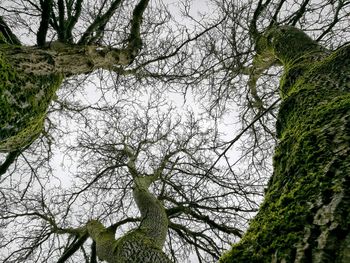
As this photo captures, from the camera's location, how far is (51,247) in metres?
6.19

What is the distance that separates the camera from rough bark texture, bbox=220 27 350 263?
727mm

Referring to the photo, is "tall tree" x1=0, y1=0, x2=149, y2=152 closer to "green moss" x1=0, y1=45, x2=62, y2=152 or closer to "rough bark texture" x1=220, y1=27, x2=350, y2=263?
"green moss" x1=0, y1=45, x2=62, y2=152

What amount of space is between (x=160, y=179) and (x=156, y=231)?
2626 mm

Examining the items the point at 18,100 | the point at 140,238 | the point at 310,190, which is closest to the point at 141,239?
the point at 140,238

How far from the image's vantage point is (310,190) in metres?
0.93

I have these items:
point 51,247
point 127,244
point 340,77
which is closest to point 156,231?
point 127,244

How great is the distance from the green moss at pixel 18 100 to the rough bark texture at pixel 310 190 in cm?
212

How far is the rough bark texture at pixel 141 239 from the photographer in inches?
141

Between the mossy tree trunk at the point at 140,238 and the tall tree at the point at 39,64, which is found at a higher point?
the tall tree at the point at 39,64

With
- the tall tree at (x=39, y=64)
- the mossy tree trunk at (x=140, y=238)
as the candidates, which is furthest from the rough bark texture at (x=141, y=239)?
the tall tree at (x=39, y=64)

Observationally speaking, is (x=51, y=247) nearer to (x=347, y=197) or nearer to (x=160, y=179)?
(x=160, y=179)

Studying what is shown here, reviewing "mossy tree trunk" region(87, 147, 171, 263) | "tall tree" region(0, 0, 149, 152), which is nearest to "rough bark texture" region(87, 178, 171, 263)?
"mossy tree trunk" region(87, 147, 171, 263)

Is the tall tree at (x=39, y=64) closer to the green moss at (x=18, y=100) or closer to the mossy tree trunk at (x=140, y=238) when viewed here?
the green moss at (x=18, y=100)

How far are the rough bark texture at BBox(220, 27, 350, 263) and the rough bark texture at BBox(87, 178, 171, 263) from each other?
2.57 m
